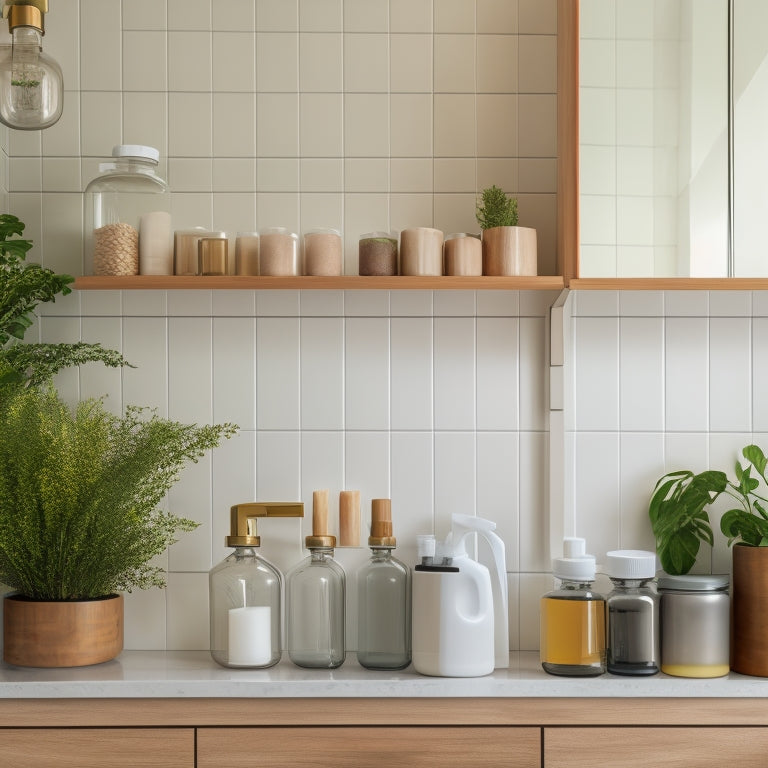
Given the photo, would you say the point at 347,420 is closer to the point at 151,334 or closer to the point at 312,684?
the point at 151,334

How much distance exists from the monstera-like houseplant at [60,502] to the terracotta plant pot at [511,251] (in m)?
0.61

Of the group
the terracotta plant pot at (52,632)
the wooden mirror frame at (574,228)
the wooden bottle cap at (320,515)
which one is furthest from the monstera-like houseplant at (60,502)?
the wooden mirror frame at (574,228)

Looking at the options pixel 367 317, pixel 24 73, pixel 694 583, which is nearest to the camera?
pixel 24 73

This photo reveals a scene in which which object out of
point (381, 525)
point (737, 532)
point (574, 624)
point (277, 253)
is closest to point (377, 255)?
point (277, 253)

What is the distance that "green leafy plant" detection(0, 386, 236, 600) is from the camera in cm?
150

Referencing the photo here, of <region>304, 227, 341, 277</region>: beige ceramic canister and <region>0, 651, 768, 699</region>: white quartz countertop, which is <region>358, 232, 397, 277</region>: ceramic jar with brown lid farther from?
<region>0, 651, 768, 699</region>: white quartz countertop

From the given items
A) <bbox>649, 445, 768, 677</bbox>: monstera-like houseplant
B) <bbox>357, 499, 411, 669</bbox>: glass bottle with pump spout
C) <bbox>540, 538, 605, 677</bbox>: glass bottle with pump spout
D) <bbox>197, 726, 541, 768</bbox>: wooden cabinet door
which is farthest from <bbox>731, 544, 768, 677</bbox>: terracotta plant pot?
<bbox>357, 499, 411, 669</bbox>: glass bottle with pump spout

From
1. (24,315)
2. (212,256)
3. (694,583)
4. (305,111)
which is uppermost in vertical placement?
(305,111)

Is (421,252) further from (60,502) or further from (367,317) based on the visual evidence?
(60,502)

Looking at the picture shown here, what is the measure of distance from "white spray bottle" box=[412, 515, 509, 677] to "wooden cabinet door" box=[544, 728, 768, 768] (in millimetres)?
169

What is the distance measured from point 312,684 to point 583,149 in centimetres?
102

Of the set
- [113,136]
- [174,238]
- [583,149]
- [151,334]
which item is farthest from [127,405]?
[583,149]

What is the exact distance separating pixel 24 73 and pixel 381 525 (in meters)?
0.94

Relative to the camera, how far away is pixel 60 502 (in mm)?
1498
